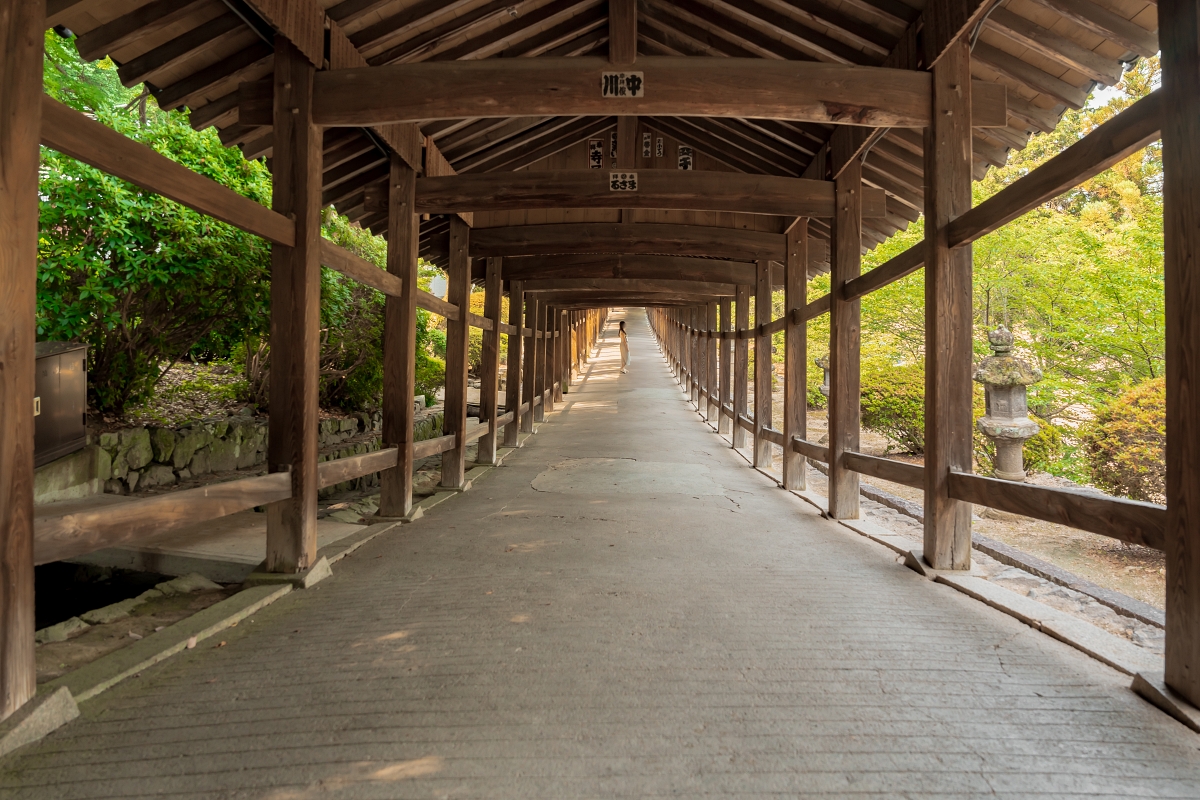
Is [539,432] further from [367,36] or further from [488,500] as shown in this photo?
[367,36]

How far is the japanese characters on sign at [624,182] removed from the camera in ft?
18.7

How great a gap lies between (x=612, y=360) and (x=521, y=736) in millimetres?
29949

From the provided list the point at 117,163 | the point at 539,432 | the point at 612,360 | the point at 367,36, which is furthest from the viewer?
the point at 612,360

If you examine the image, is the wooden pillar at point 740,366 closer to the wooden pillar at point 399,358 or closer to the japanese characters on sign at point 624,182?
the japanese characters on sign at point 624,182

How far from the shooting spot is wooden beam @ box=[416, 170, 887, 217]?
575 centimetres

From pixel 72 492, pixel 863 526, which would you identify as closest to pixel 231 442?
pixel 72 492

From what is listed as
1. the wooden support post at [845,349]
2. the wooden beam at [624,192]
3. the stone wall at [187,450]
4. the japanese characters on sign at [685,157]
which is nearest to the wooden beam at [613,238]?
the japanese characters on sign at [685,157]

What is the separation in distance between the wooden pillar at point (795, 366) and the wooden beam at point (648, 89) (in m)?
3.02

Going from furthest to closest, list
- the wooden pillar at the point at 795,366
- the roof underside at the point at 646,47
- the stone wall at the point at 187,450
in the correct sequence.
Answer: the wooden pillar at the point at 795,366 < the stone wall at the point at 187,450 < the roof underside at the point at 646,47

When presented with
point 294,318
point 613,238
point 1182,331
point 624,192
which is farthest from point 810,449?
point 294,318

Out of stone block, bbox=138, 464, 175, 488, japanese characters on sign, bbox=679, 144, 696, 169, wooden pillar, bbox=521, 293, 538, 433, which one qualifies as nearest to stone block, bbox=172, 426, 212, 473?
stone block, bbox=138, 464, 175, 488

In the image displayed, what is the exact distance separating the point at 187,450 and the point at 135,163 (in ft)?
16.8

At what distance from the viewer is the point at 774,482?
761 cm

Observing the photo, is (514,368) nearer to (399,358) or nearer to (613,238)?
(613,238)
